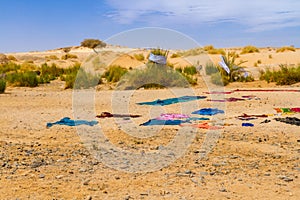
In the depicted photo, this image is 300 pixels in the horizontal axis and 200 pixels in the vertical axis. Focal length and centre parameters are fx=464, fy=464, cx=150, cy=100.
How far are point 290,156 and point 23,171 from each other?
3.00 meters

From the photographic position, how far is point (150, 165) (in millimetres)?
5035

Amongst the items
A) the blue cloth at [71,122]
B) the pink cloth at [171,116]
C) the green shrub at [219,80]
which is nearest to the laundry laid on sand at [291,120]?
the pink cloth at [171,116]

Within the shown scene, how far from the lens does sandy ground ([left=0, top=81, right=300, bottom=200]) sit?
418 centimetres

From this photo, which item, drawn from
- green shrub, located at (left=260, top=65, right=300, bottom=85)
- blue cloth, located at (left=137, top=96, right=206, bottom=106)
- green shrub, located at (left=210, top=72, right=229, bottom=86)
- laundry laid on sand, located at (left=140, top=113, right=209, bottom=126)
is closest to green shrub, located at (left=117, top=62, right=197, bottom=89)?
green shrub, located at (left=210, top=72, right=229, bottom=86)

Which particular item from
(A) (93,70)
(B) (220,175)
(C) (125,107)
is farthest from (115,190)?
(A) (93,70)

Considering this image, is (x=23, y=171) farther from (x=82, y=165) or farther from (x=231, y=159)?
(x=231, y=159)

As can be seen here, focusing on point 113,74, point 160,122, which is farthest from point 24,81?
point 160,122

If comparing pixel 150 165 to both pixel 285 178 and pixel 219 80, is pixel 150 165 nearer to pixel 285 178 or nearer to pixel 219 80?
pixel 285 178

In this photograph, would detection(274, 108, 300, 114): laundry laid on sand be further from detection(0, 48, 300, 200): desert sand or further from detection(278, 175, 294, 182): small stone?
detection(278, 175, 294, 182): small stone

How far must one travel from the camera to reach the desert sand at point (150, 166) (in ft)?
13.7

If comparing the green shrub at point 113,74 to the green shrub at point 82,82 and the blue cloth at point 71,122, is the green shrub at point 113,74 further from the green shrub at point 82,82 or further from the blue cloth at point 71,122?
the blue cloth at point 71,122

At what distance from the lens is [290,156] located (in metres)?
5.38

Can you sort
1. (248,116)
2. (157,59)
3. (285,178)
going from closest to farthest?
(285,178)
(248,116)
(157,59)

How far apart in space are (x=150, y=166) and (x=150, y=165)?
1.4 inches
